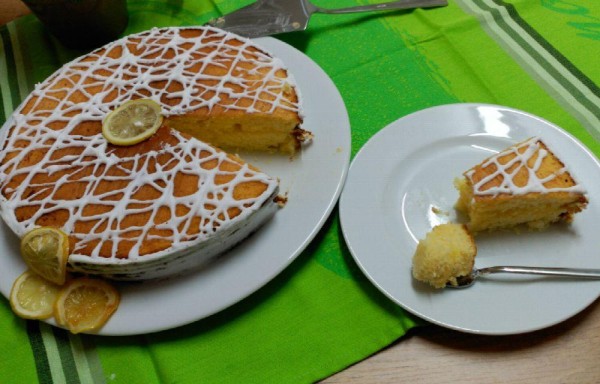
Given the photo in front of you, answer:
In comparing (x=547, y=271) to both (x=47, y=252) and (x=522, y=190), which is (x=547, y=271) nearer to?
(x=522, y=190)

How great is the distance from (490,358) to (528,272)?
0.94ft

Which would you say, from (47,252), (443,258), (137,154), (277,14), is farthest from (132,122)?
(443,258)

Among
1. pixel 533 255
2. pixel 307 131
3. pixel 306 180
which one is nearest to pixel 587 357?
pixel 533 255

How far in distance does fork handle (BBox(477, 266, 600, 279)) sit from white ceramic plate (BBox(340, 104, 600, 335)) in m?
0.02

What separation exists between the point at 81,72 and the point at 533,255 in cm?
192

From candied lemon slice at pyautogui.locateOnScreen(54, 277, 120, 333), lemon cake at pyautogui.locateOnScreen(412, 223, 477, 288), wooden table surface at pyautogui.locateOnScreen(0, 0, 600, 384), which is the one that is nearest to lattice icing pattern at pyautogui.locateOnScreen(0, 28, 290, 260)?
candied lemon slice at pyautogui.locateOnScreen(54, 277, 120, 333)

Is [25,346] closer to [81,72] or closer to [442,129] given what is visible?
[81,72]

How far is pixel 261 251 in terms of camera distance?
63.6 inches

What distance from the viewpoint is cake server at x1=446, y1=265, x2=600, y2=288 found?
144cm

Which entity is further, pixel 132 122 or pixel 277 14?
pixel 277 14

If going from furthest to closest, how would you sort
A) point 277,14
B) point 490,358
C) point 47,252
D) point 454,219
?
point 277,14
point 454,219
point 47,252
point 490,358

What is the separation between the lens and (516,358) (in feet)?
4.65

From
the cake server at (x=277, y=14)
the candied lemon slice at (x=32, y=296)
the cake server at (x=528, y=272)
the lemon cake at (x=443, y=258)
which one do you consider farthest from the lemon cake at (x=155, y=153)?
the cake server at (x=528, y=272)

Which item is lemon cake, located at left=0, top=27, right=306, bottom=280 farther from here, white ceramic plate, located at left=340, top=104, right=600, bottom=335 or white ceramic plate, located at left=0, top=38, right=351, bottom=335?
white ceramic plate, located at left=340, top=104, right=600, bottom=335
